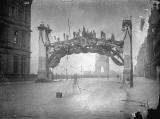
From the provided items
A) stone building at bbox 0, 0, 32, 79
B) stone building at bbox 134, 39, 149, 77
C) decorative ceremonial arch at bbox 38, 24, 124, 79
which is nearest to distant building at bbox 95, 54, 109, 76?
decorative ceremonial arch at bbox 38, 24, 124, 79

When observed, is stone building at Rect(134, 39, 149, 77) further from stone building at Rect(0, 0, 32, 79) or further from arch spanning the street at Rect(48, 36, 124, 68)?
stone building at Rect(0, 0, 32, 79)

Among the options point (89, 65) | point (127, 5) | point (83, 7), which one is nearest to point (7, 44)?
point (89, 65)

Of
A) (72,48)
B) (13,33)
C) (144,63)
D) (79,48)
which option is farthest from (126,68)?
(144,63)

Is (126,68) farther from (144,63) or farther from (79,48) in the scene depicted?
(144,63)

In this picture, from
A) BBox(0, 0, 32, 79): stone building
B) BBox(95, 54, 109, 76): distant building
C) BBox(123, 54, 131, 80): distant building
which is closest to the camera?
BBox(123, 54, 131, 80): distant building

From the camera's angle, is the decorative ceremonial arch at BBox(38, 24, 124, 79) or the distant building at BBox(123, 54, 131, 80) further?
the decorative ceremonial arch at BBox(38, 24, 124, 79)

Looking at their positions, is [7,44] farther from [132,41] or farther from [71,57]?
[132,41]
